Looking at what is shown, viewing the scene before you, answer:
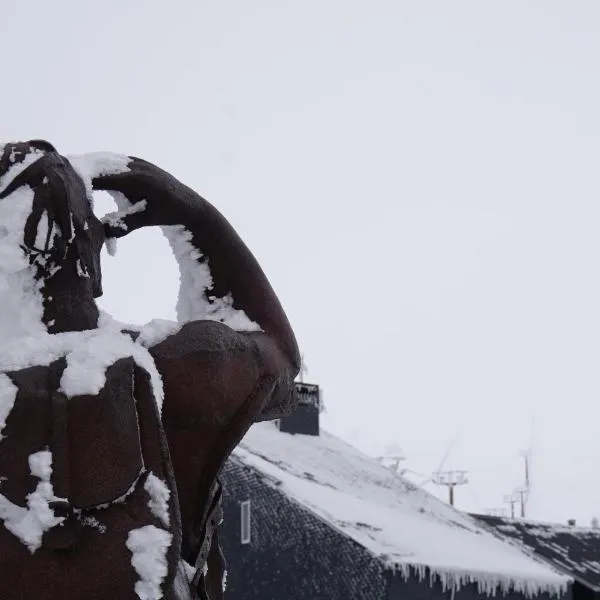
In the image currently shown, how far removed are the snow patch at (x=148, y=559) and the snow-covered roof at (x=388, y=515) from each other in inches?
433

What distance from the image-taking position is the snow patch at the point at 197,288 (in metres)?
3.50

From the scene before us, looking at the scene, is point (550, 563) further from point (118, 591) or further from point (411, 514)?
point (118, 591)

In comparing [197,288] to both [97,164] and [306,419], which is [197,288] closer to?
[97,164]

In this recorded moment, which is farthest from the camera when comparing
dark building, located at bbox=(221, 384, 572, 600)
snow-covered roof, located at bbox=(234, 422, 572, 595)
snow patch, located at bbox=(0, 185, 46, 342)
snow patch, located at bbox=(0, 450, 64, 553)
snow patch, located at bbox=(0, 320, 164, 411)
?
snow-covered roof, located at bbox=(234, 422, 572, 595)

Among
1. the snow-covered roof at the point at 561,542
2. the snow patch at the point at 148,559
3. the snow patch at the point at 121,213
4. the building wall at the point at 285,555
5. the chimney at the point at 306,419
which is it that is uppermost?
the snow patch at the point at 121,213

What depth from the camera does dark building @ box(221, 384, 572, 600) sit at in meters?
13.7

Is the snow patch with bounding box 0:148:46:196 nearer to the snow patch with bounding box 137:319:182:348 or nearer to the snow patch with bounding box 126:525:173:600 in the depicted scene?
the snow patch with bounding box 137:319:182:348

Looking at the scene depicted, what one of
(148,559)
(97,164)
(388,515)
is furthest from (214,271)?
(388,515)

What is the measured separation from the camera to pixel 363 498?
676 inches

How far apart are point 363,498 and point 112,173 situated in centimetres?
1458

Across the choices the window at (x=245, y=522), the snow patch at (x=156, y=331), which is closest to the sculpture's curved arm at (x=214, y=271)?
the snow patch at (x=156, y=331)

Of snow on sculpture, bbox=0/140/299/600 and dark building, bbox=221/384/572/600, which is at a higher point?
snow on sculpture, bbox=0/140/299/600

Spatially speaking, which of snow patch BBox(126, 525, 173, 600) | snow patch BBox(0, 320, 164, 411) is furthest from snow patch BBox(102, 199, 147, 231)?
snow patch BBox(126, 525, 173, 600)

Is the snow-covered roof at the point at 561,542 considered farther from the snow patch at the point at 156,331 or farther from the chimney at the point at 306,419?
the snow patch at the point at 156,331
